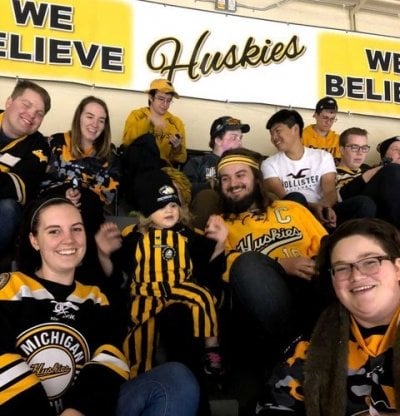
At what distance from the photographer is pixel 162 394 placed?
3.68 ft

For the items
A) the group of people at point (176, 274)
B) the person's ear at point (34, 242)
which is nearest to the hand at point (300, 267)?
the group of people at point (176, 274)

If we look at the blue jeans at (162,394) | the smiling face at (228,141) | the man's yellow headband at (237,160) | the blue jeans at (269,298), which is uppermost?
the smiling face at (228,141)

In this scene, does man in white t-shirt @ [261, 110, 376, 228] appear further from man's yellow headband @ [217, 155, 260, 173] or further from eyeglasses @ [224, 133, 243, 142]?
man's yellow headband @ [217, 155, 260, 173]

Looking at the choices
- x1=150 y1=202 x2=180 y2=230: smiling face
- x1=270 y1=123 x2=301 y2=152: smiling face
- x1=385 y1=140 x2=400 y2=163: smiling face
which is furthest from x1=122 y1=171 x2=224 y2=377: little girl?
x1=385 y1=140 x2=400 y2=163: smiling face

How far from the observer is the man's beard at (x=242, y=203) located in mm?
2031

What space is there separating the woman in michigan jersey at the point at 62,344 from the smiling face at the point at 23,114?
0.83 m

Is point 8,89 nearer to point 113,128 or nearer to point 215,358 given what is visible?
point 113,128

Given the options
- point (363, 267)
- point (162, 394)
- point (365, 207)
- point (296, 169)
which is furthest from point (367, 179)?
point (162, 394)

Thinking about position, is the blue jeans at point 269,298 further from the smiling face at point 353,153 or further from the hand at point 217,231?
the smiling face at point 353,153

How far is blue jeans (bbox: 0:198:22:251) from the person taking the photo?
70.6 inches

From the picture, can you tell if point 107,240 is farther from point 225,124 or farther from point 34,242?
point 225,124

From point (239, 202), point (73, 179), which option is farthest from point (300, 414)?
point (73, 179)

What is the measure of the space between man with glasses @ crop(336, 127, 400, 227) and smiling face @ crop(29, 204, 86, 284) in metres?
1.32

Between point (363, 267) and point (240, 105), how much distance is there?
2.84 metres
